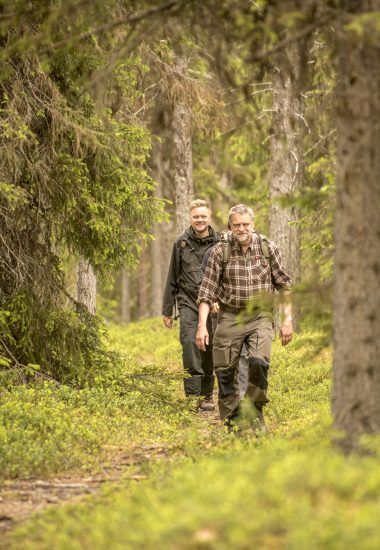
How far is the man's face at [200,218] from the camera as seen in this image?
444 inches

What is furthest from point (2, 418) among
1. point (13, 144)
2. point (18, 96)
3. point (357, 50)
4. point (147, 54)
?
point (147, 54)

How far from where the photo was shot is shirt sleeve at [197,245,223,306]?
29.5ft

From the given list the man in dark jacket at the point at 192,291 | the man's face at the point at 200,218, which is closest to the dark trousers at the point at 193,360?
the man in dark jacket at the point at 192,291

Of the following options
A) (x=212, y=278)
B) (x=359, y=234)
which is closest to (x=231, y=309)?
(x=212, y=278)

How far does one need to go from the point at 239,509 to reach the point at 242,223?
16.5 ft

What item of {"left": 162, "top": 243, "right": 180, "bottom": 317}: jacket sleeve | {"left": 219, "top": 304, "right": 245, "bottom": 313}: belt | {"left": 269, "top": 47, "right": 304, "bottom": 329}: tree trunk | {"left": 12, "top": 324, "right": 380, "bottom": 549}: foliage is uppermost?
{"left": 269, "top": 47, "right": 304, "bottom": 329}: tree trunk

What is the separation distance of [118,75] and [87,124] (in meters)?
1.30

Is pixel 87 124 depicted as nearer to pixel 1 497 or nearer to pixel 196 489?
pixel 1 497

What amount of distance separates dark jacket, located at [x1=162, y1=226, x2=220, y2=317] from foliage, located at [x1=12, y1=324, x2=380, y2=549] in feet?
17.7

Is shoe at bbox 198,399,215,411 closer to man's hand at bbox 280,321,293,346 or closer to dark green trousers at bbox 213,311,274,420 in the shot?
dark green trousers at bbox 213,311,274,420

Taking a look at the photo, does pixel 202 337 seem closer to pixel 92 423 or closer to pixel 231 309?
pixel 231 309

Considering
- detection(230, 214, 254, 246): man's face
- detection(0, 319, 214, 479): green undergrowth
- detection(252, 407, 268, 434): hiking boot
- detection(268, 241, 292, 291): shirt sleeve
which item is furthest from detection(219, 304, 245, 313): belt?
detection(0, 319, 214, 479): green undergrowth

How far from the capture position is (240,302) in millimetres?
8922

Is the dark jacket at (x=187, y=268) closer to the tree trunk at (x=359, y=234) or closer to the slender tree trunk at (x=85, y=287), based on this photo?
the slender tree trunk at (x=85, y=287)
